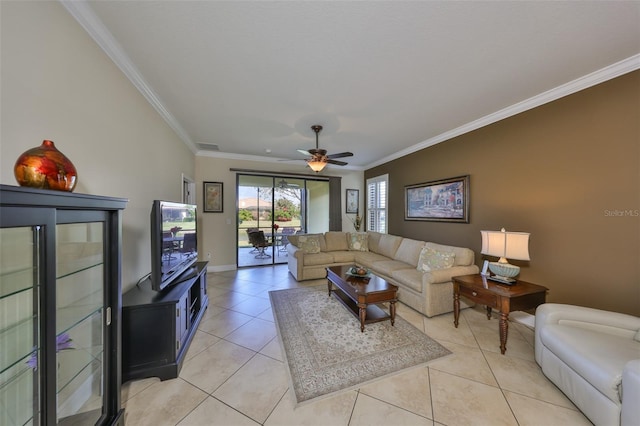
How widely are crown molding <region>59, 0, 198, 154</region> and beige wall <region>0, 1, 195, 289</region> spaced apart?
5 cm

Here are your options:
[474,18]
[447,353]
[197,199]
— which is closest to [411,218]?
[447,353]

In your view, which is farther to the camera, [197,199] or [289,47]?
[197,199]

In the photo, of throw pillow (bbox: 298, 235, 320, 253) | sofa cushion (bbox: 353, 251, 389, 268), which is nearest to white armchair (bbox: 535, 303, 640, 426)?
sofa cushion (bbox: 353, 251, 389, 268)

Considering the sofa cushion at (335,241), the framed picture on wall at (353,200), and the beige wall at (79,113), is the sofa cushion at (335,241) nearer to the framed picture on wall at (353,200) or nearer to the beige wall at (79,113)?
the framed picture on wall at (353,200)

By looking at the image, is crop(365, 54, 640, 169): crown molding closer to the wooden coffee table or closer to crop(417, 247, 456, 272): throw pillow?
crop(417, 247, 456, 272): throw pillow

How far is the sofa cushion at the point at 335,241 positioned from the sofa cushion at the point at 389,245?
2.72 feet

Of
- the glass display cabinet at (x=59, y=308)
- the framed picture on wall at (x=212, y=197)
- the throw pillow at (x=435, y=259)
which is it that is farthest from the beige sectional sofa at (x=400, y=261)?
the glass display cabinet at (x=59, y=308)

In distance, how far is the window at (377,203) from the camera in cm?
549

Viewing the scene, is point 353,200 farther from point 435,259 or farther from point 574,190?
point 574,190

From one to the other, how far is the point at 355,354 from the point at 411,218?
314 cm

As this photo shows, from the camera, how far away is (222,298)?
3.42 m

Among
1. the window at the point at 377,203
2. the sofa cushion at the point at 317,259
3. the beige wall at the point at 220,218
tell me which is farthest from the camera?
the window at the point at 377,203

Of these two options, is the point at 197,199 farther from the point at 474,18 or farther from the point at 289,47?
the point at 474,18

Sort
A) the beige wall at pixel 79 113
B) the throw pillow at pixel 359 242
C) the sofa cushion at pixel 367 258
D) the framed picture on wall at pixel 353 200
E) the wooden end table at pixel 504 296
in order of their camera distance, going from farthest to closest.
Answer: the framed picture on wall at pixel 353 200 < the throw pillow at pixel 359 242 < the sofa cushion at pixel 367 258 < the wooden end table at pixel 504 296 < the beige wall at pixel 79 113
